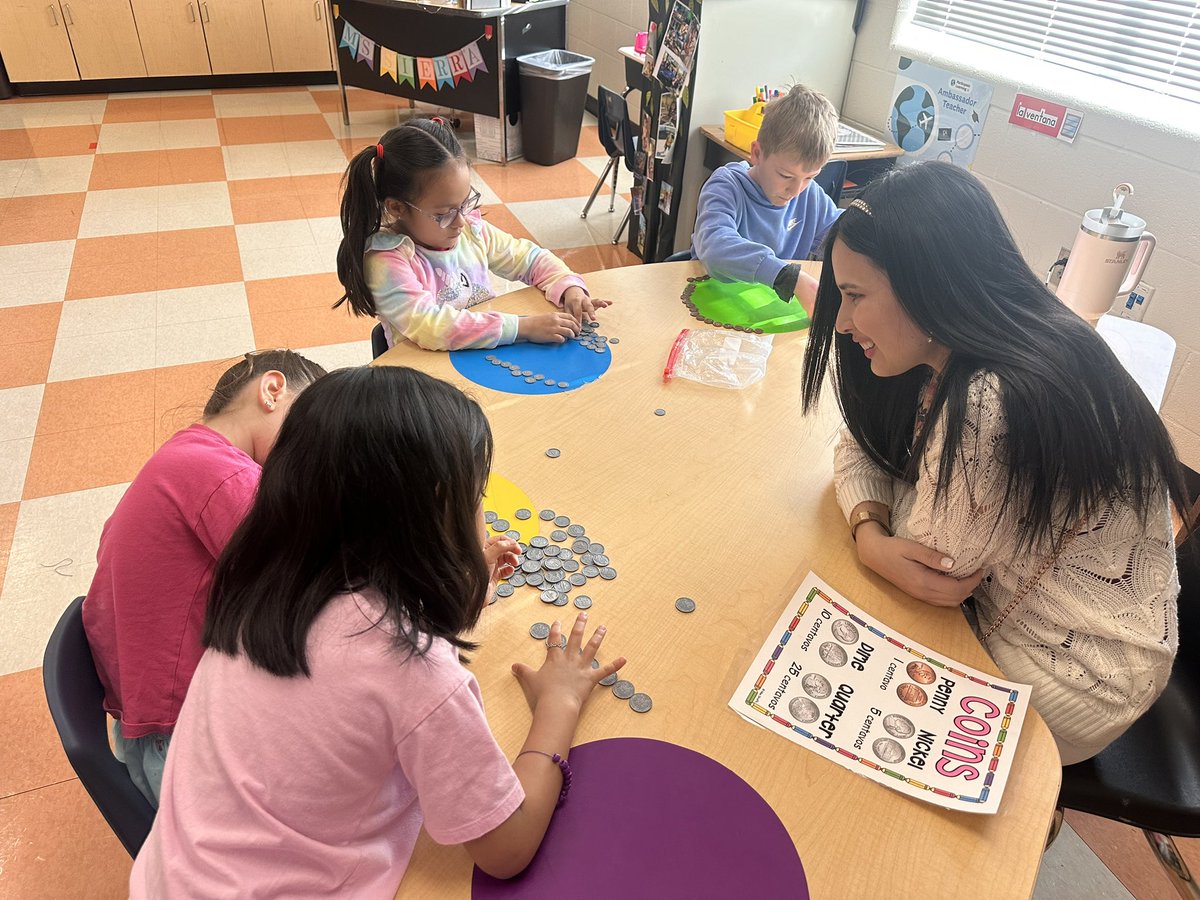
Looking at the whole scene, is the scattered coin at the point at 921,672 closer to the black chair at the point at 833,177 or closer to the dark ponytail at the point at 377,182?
the dark ponytail at the point at 377,182

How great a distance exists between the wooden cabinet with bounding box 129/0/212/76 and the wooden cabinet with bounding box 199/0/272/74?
0.07 metres

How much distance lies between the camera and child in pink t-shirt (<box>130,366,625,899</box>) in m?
0.75

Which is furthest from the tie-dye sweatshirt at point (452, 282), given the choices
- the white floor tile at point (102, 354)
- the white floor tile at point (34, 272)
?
the white floor tile at point (34, 272)

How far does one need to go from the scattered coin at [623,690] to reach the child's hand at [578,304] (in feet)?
3.21

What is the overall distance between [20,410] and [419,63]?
10.3 feet

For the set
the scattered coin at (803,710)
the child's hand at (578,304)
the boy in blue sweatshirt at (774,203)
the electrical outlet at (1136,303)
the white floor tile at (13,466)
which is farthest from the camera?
the electrical outlet at (1136,303)

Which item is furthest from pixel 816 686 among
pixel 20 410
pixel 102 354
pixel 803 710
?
pixel 102 354

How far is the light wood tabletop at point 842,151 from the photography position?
9.79 feet

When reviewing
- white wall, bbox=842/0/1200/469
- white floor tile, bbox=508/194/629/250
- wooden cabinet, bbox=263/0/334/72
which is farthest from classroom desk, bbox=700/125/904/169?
wooden cabinet, bbox=263/0/334/72

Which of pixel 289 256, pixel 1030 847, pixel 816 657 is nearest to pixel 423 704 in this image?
pixel 816 657

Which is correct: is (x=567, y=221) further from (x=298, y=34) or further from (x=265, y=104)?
(x=298, y=34)

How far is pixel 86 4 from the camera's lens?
5348 millimetres

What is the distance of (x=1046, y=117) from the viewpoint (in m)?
2.71

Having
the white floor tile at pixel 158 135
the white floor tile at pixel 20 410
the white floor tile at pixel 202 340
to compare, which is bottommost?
the white floor tile at pixel 20 410
